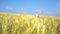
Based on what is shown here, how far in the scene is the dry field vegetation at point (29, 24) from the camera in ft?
3.78

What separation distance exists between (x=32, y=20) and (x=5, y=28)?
0.95 ft

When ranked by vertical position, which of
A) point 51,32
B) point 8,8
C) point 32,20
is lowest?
point 51,32

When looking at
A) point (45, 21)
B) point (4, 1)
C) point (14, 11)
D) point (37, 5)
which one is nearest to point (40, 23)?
point (45, 21)

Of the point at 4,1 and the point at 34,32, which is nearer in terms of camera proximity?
the point at 34,32

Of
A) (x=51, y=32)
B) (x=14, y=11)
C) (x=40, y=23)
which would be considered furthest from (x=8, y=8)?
(x=51, y=32)

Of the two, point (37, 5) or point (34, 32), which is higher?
point (37, 5)

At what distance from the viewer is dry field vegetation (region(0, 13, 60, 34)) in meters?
1.15

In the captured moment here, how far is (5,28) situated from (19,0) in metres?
0.34

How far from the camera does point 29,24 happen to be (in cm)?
118

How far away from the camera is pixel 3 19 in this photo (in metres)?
1.22

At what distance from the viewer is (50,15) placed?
1.21 m

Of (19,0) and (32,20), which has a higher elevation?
(19,0)

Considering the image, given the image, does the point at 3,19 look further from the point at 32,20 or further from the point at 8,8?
the point at 32,20

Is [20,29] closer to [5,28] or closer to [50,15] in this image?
[5,28]
